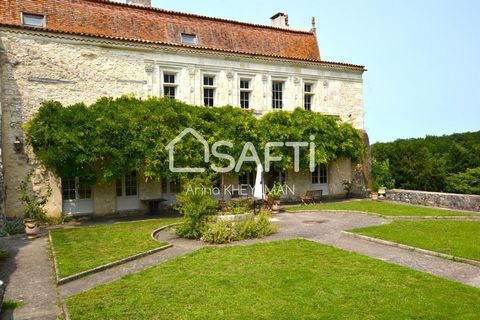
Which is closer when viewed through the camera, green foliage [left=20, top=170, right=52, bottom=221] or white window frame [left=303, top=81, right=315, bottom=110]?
green foliage [left=20, top=170, right=52, bottom=221]

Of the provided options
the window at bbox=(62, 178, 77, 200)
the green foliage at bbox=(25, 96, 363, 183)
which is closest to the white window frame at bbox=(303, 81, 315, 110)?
the green foliage at bbox=(25, 96, 363, 183)

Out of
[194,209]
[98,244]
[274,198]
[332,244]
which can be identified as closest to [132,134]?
[194,209]

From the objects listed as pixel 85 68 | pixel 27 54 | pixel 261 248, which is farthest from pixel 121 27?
pixel 261 248

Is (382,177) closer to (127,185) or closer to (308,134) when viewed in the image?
(308,134)

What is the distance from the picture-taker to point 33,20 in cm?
1703

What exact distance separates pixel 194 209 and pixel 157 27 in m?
12.0

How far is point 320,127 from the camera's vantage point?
67.3ft

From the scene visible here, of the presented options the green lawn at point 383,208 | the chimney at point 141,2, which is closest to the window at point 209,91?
the chimney at point 141,2

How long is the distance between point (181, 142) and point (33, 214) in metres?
6.50

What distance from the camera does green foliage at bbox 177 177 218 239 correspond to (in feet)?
38.7

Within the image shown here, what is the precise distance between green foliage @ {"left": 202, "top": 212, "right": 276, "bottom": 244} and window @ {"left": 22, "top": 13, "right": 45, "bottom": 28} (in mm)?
12657

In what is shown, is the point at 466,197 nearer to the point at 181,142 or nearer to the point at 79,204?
the point at 181,142

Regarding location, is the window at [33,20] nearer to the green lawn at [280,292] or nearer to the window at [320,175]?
the green lawn at [280,292]

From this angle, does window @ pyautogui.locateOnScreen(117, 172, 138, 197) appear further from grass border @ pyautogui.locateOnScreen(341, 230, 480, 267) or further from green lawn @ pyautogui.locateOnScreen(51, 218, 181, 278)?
grass border @ pyautogui.locateOnScreen(341, 230, 480, 267)
